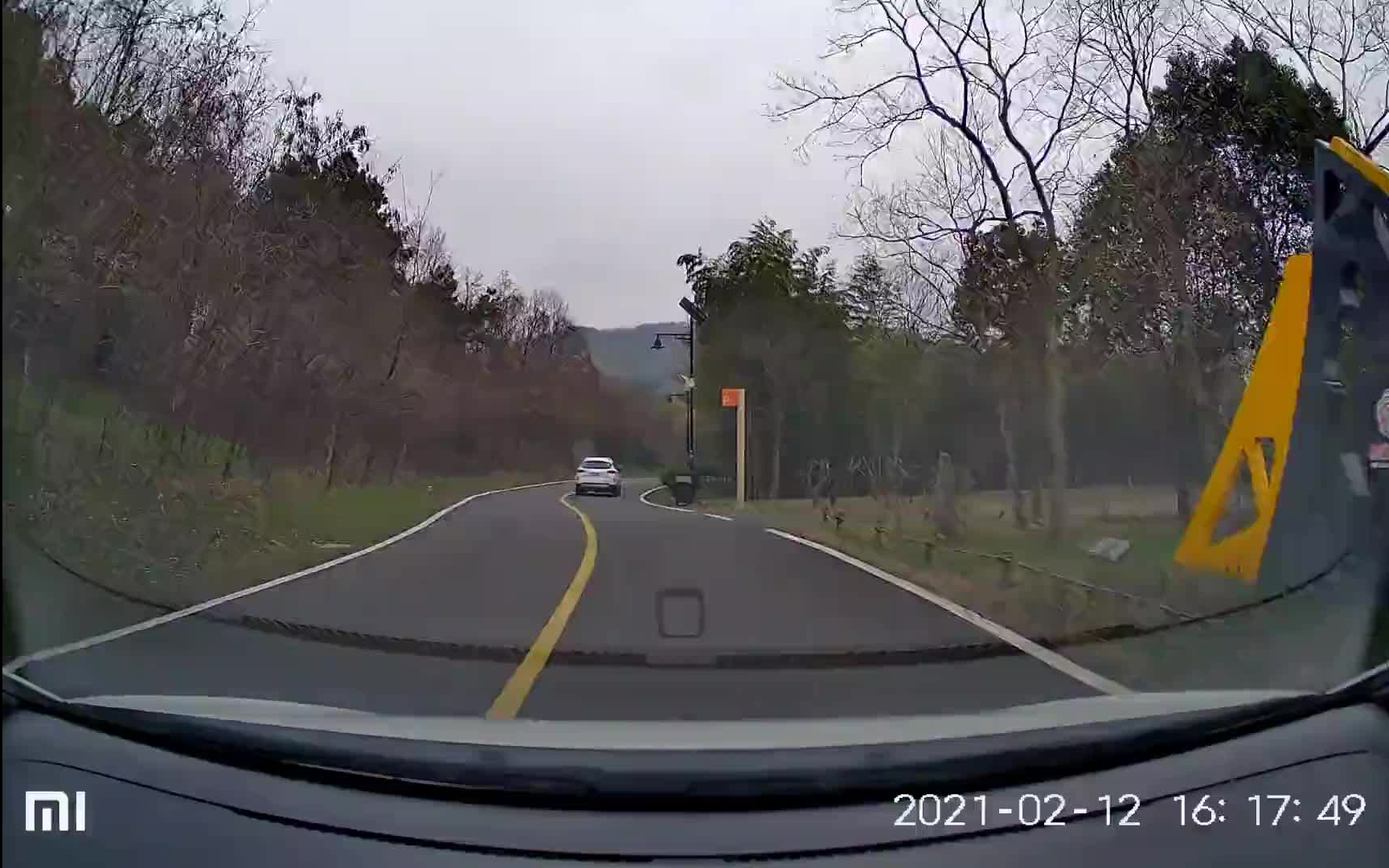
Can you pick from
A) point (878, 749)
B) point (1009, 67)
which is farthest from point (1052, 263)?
point (878, 749)

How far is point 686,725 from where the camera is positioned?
4.16 m

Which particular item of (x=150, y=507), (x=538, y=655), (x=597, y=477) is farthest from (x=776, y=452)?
(x=538, y=655)

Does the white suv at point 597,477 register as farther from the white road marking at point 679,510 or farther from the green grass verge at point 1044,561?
the green grass verge at point 1044,561

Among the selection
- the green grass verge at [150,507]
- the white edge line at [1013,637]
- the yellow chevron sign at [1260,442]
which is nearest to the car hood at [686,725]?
the white edge line at [1013,637]

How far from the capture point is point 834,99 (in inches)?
620

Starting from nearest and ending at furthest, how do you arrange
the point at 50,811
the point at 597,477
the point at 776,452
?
1. the point at 50,811
2. the point at 776,452
3. the point at 597,477

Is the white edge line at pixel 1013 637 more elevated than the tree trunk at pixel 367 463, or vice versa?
the tree trunk at pixel 367 463

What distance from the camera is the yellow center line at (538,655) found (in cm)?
568

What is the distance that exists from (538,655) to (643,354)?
1258 centimetres

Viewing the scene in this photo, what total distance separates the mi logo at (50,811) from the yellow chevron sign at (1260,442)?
26.0 feet

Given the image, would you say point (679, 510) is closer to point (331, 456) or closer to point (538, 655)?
point (331, 456)

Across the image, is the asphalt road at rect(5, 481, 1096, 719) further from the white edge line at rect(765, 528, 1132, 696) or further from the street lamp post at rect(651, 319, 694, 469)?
the street lamp post at rect(651, 319, 694, 469)

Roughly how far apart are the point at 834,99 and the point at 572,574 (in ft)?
25.3

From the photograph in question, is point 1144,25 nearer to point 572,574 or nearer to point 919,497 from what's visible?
point 919,497
